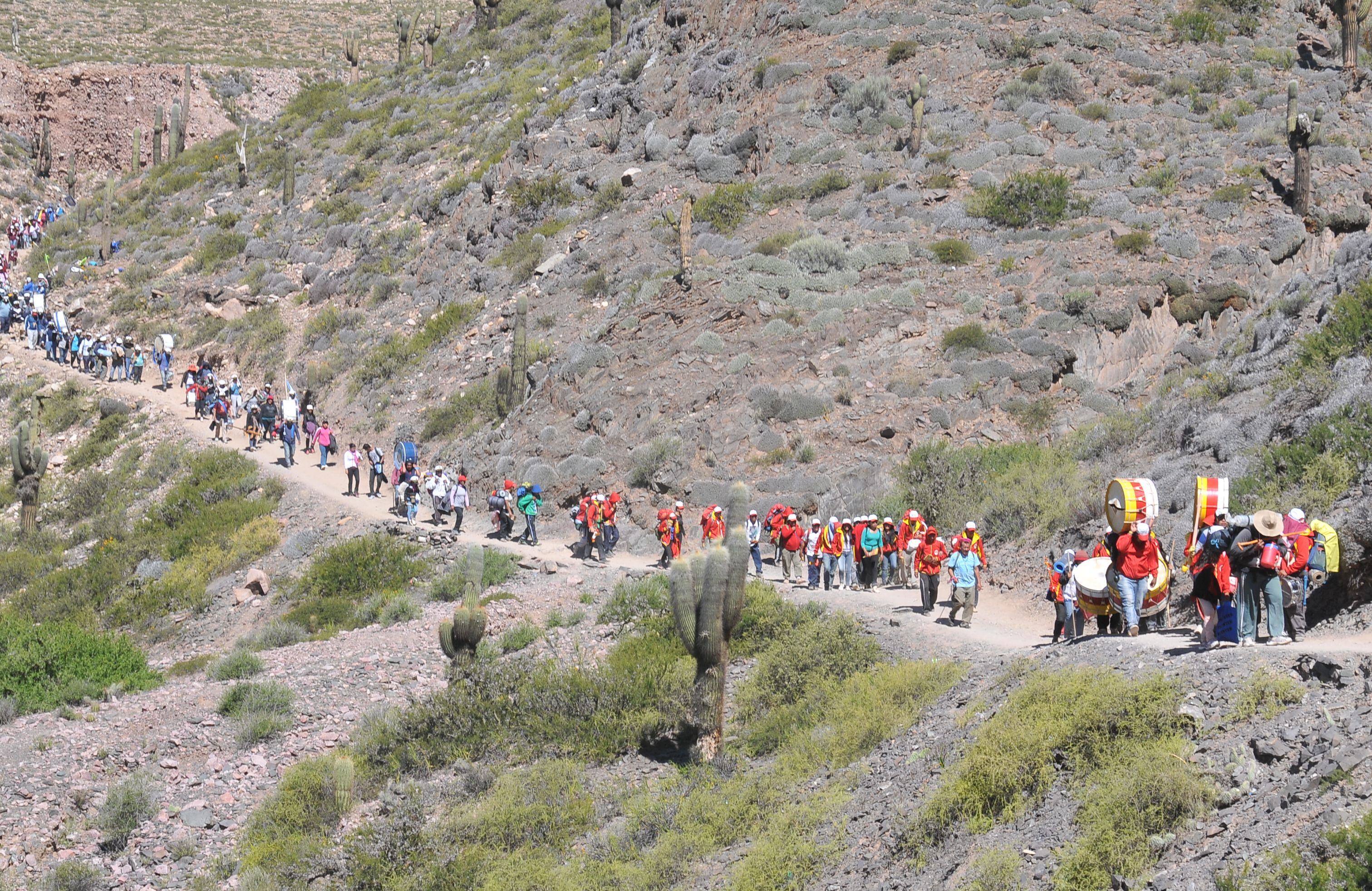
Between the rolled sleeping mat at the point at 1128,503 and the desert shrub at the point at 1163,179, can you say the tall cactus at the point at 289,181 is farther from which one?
the rolled sleeping mat at the point at 1128,503

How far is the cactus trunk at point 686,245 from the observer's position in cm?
2795

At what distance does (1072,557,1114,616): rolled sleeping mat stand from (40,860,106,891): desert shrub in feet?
36.4

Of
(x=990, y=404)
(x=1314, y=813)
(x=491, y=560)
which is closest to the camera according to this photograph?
(x=1314, y=813)

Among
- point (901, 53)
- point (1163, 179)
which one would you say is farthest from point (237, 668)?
point (901, 53)

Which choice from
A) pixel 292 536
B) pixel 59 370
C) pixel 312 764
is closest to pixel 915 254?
pixel 292 536

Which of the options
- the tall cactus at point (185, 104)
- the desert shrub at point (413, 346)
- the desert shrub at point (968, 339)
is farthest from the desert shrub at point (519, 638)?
the tall cactus at point (185, 104)

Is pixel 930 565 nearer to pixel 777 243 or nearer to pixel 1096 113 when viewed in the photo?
pixel 777 243

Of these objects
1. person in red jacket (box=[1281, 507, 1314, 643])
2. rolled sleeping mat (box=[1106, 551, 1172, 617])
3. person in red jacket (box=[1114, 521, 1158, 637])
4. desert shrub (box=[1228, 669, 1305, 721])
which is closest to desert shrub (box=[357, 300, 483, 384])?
rolled sleeping mat (box=[1106, 551, 1172, 617])

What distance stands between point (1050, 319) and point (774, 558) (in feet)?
28.8

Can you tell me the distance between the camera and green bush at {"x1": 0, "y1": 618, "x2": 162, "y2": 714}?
17359mm

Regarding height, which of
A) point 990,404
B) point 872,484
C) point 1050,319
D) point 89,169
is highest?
point 89,169

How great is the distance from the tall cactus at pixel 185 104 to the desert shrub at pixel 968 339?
44.6 metres

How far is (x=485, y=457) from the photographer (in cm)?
2689

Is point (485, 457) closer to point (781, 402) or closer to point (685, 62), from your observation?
point (781, 402)
